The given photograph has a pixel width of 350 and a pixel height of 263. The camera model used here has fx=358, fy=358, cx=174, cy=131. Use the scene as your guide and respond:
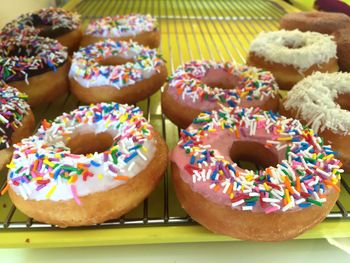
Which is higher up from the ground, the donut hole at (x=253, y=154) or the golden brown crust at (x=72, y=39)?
the golden brown crust at (x=72, y=39)

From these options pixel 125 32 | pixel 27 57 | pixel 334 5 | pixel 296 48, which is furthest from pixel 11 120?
pixel 334 5

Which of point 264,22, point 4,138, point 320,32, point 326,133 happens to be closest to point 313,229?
point 326,133

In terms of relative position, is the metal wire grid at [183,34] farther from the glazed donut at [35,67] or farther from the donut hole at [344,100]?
the donut hole at [344,100]

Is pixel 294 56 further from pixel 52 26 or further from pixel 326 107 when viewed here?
pixel 52 26

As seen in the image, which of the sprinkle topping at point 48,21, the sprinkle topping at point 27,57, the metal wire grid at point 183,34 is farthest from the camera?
Answer: the sprinkle topping at point 48,21

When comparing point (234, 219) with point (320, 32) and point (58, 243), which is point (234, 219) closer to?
point (58, 243)

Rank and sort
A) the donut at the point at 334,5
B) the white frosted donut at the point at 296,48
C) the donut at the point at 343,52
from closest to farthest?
the white frosted donut at the point at 296,48 → the donut at the point at 343,52 → the donut at the point at 334,5

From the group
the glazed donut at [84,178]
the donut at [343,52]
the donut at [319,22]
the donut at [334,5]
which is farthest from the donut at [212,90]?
the donut at [334,5]

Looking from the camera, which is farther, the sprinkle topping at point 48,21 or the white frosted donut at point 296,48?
the sprinkle topping at point 48,21
